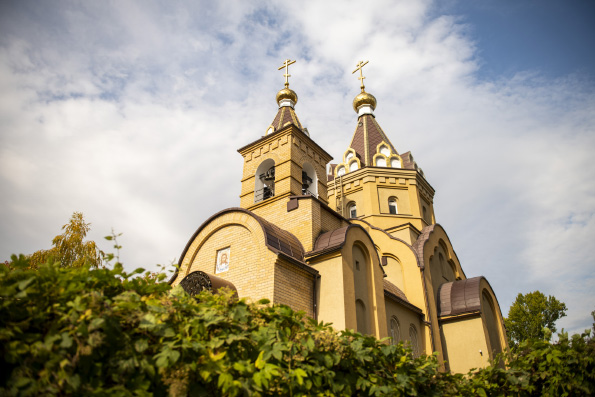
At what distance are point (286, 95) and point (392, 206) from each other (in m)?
6.72

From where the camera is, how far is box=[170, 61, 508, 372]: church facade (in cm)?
1009

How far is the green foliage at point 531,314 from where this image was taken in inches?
1026

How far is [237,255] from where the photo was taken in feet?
35.0

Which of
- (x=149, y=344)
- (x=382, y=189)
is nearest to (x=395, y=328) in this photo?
(x=382, y=189)

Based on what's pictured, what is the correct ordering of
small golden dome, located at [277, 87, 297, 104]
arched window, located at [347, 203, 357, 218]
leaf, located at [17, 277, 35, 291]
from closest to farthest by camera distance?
leaf, located at [17, 277, 35, 291], small golden dome, located at [277, 87, 297, 104], arched window, located at [347, 203, 357, 218]

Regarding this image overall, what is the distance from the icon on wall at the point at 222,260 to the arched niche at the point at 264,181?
3.05 m

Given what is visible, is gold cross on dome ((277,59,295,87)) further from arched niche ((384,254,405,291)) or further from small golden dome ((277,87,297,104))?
arched niche ((384,254,405,291))

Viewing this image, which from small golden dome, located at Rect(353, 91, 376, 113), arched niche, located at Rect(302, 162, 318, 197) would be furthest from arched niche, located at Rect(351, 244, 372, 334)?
small golden dome, located at Rect(353, 91, 376, 113)

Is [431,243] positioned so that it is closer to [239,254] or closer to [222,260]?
[239,254]

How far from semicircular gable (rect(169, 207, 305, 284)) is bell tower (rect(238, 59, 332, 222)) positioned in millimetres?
1866

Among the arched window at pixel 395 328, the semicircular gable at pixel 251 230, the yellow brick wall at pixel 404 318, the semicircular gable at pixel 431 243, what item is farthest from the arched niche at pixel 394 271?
the semicircular gable at pixel 251 230

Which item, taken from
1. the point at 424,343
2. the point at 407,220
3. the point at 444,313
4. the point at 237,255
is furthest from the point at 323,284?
the point at 407,220

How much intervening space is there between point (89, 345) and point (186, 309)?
0.90m

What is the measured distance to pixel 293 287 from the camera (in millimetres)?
9844
